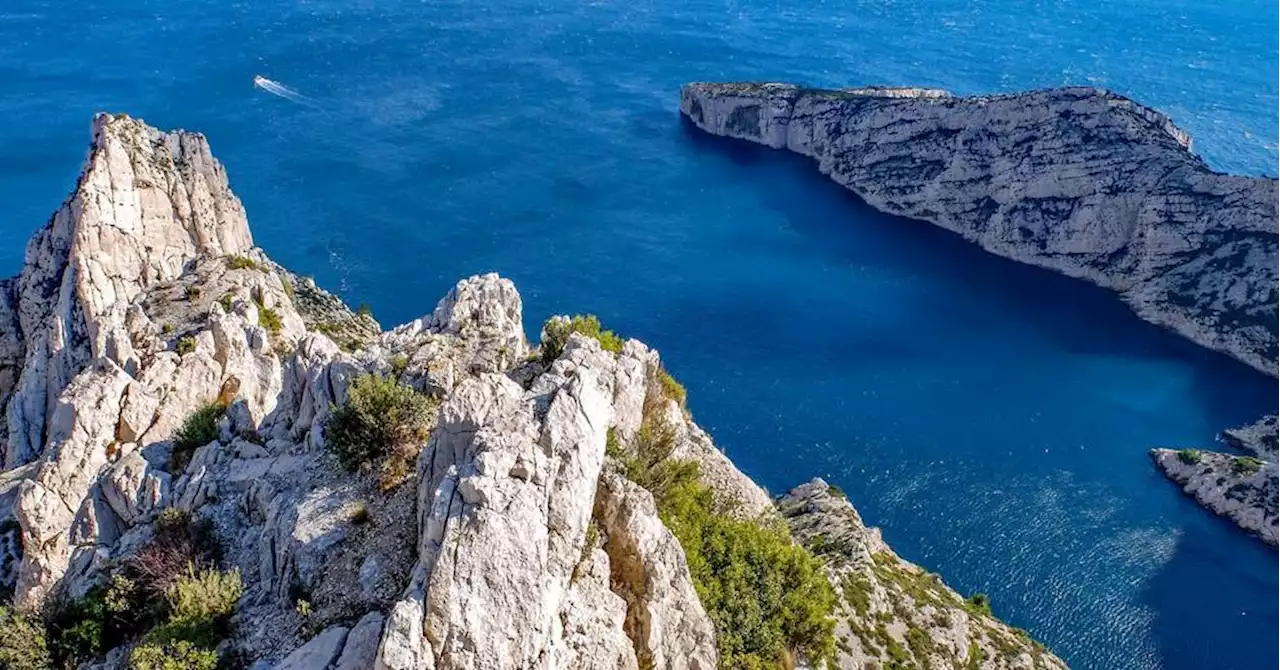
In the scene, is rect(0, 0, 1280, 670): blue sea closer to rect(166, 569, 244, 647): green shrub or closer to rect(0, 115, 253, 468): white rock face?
rect(0, 115, 253, 468): white rock face

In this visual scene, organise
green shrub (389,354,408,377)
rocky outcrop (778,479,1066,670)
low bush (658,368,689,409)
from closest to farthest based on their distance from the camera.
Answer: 1. green shrub (389,354,408,377)
2. low bush (658,368,689,409)
3. rocky outcrop (778,479,1066,670)

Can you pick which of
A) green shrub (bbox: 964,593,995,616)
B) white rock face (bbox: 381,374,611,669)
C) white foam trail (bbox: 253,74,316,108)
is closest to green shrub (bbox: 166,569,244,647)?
white rock face (bbox: 381,374,611,669)

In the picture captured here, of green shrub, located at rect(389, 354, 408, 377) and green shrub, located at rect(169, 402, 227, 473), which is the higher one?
green shrub, located at rect(389, 354, 408, 377)

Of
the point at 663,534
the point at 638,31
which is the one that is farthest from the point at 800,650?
the point at 638,31

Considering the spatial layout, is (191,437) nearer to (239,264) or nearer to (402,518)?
(402,518)

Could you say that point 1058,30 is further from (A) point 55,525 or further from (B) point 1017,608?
(A) point 55,525
